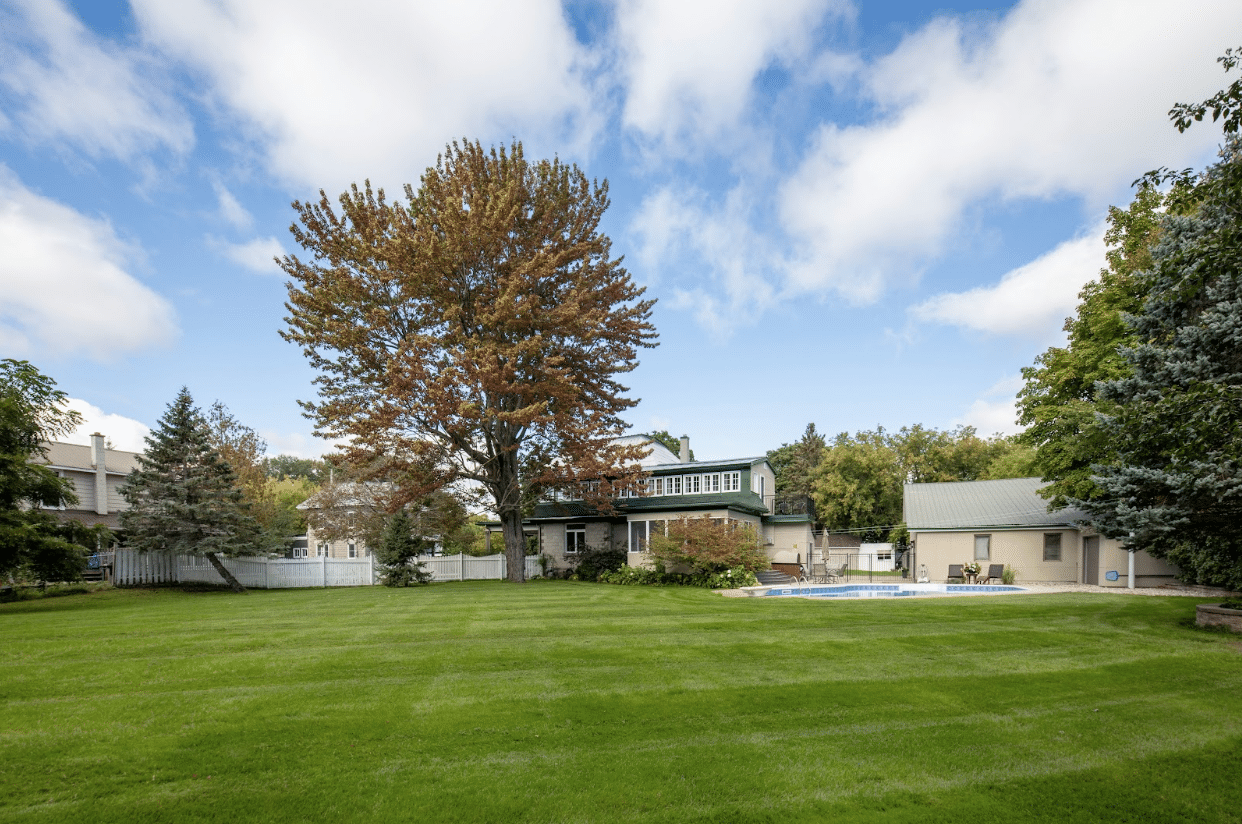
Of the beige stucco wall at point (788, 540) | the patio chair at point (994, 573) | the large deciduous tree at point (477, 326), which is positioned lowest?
the patio chair at point (994, 573)

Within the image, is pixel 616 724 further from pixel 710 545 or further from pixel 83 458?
pixel 83 458

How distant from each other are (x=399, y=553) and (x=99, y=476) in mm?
16843

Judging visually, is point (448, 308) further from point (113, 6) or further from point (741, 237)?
point (113, 6)

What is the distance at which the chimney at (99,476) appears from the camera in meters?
29.7

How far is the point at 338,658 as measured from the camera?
866cm

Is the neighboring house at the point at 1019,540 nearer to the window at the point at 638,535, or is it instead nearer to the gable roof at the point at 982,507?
the gable roof at the point at 982,507

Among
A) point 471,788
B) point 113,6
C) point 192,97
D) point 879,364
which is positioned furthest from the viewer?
point 879,364

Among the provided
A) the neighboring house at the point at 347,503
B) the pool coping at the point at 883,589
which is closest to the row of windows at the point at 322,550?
the neighboring house at the point at 347,503

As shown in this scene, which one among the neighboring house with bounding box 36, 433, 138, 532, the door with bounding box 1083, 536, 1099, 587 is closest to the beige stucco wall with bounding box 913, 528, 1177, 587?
the door with bounding box 1083, 536, 1099, 587

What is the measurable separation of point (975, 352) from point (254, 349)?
26.6m

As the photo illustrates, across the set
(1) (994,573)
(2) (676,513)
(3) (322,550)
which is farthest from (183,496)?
(1) (994,573)

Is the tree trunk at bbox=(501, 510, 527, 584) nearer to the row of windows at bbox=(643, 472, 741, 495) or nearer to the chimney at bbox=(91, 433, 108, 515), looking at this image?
the row of windows at bbox=(643, 472, 741, 495)

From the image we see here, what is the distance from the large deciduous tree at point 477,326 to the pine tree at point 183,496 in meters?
3.80

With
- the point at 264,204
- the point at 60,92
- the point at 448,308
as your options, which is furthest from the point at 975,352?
the point at 60,92
